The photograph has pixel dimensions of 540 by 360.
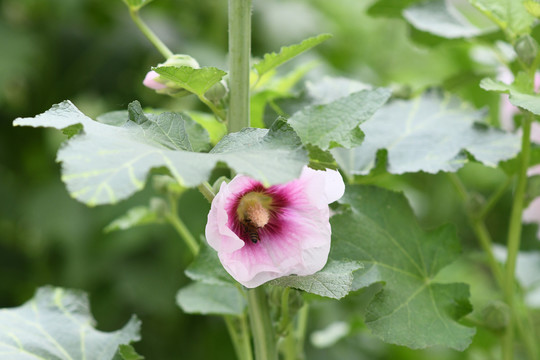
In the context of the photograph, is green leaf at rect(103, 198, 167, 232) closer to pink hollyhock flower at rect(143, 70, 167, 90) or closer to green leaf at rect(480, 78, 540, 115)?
pink hollyhock flower at rect(143, 70, 167, 90)

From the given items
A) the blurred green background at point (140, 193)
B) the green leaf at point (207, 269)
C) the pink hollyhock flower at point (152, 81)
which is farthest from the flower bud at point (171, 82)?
the blurred green background at point (140, 193)

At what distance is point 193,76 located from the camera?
454 mm

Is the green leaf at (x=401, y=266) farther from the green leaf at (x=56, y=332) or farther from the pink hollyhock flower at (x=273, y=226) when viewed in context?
the green leaf at (x=56, y=332)

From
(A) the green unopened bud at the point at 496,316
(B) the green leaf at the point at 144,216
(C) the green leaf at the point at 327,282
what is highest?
(C) the green leaf at the point at 327,282

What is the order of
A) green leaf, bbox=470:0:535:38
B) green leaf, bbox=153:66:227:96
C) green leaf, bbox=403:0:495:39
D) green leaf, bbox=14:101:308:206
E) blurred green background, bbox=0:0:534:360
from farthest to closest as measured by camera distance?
blurred green background, bbox=0:0:534:360
green leaf, bbox=403:0:495:39
green leaf, bbox=470:0:535:38
green leaf, bbox=153:66:227:96
green leaf, bbox=14:101:308:206

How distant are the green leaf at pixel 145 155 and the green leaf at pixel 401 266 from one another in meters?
0.16

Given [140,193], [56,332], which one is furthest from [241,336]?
[140,193]

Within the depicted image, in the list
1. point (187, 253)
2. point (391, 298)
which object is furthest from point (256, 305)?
point (187, 253)

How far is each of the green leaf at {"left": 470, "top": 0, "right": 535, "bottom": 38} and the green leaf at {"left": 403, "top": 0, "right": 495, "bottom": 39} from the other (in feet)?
0.45

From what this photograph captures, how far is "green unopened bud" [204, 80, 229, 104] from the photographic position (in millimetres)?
480

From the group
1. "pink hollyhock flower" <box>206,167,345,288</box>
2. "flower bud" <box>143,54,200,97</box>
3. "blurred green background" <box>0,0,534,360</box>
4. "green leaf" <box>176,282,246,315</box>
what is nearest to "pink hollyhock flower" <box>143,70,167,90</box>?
"flower bud" <box>143,54,200,97</box>

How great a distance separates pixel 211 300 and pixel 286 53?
0.90ft

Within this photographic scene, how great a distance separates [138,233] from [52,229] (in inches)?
7.8

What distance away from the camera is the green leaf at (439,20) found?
2.39ft
